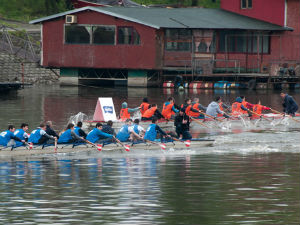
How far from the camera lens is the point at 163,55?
63375 millimetres

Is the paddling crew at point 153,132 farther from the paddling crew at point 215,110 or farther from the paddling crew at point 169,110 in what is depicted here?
the paddling crew at point 215,110

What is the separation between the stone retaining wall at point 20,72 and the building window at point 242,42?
15.4 m

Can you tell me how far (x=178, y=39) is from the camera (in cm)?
6328

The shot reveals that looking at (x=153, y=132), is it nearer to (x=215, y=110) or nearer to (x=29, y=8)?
(x=215, y=110)

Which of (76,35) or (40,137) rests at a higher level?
(76,35)

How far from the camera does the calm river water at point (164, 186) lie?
17.6m

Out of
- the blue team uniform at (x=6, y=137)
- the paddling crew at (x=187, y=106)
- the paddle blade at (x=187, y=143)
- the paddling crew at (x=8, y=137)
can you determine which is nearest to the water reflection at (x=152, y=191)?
the paddling crew at (x=8, y=137)

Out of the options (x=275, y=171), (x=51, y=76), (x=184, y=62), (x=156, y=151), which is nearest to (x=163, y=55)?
(x=184, y=62)

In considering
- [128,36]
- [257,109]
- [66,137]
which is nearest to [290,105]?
[257,109]

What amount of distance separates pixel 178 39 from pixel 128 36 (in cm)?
428

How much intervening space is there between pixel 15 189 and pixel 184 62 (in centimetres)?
4358

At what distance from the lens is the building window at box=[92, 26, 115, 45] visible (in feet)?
207

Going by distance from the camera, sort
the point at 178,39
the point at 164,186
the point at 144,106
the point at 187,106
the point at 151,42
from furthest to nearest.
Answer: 1. the point at 178,39
2. the point at 151,42
3. the point at 144,106
4. the point at 187,106
5. the point at 164,186

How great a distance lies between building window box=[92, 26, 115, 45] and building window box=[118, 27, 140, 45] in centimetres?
66
